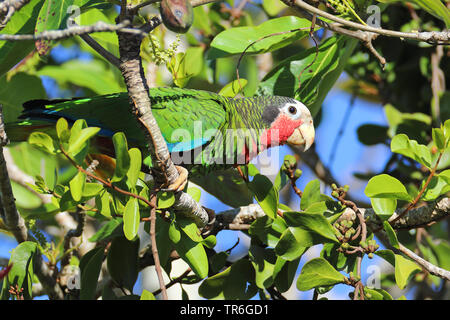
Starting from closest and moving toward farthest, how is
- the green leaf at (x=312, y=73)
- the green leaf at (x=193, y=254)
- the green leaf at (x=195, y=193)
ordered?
the green leaf at (x=193, y=254), the green leaf at (x=195, y=193), the green leaf at (x=312, y=73)

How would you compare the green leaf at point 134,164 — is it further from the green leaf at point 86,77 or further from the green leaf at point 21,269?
the green leaf at point 86,77

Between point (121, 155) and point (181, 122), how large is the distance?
0.72 meters

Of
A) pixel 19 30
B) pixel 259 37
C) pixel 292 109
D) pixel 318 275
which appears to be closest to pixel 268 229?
pixel 318 275

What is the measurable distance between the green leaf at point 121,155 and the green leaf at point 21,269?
570 mm

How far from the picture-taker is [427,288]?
284cm

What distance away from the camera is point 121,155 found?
1.50m

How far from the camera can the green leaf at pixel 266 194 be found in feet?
5.85

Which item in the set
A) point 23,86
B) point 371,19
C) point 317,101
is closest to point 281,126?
point 317,101

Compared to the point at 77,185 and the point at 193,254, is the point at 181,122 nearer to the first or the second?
the point at 193,254

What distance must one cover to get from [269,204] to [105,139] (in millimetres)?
824

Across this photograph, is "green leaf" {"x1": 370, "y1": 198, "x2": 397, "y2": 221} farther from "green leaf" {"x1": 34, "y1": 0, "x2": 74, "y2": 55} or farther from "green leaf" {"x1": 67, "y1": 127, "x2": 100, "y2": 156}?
"green leaf" {"x1": 34, "y1": 0, "x2": 74, "y2": 55}

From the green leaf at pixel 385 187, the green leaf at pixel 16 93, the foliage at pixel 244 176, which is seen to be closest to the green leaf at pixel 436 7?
the foliage at pixel 244 176

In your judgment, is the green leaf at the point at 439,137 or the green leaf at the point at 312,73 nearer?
the green leaf at the point at 439,137

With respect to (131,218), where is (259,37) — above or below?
above
